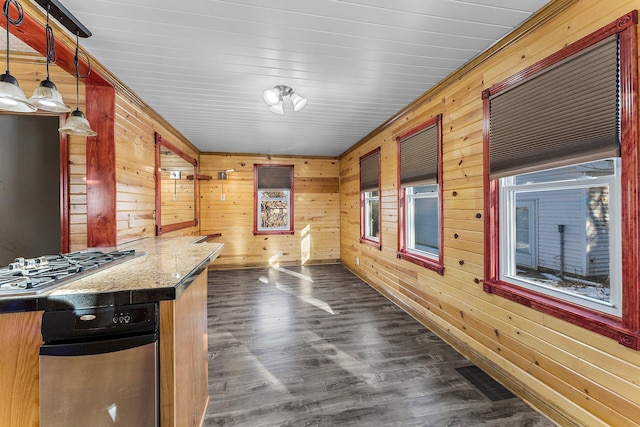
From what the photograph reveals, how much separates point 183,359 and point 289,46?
2171mm

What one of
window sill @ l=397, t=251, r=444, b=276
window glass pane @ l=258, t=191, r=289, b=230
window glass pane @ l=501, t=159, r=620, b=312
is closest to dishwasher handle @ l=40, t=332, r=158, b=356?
window glass pane @ l=501, t=159, r=620, b=312

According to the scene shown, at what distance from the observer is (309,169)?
6359mm

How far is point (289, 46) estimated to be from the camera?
2111 mm

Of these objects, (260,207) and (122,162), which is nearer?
(122,162)

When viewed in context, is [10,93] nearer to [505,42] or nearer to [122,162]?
[122,162]

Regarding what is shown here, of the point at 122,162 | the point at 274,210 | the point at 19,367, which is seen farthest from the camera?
the point at 274,210

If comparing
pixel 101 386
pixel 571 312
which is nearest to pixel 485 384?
pixel 571 312

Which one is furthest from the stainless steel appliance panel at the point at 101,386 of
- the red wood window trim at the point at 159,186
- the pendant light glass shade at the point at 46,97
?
the red wood window trim at the point at 159,186

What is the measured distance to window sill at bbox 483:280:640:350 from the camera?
1354 millimetres

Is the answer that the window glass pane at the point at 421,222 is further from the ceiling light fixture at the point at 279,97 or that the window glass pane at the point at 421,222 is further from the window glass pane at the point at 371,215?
the ceiling light fixture at the point at 279,97

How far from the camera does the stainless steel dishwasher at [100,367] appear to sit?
1.06 metres

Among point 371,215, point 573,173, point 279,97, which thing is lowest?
point 371,215

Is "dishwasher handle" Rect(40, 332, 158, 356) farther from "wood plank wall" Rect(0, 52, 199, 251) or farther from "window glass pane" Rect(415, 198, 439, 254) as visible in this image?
"window glass pane" Rect(415, 198, 439, 254)

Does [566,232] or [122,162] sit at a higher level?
[122,162]
